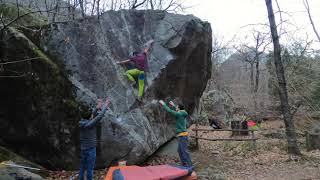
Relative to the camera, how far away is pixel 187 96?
13.5 metres

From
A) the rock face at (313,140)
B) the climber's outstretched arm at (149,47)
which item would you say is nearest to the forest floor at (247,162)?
the rock face at (313,140)

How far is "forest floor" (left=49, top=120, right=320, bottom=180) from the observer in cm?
953

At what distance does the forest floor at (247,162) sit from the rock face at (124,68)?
0.88 meters

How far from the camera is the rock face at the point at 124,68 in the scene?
9.38 meters

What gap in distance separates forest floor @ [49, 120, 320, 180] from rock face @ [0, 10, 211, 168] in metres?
0.88

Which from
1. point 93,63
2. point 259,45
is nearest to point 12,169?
point 93,63

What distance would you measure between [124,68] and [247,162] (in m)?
5.05

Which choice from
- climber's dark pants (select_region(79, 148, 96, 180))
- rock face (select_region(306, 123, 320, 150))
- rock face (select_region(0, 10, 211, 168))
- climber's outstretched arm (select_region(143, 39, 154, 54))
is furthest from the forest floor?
climber's outstretched arm (select_region(143, 39, 154, 54))

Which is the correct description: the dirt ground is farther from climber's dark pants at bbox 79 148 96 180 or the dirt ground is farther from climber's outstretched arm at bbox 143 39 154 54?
climber's outstretched arm at bbox 143 39 154 54

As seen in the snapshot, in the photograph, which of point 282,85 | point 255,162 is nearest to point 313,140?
point 282,85

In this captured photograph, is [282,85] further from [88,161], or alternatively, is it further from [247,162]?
[88,161]

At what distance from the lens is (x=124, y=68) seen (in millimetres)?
10500

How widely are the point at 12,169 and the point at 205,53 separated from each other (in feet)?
27.9

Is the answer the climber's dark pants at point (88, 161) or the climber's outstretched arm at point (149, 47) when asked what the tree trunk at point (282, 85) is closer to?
the climber's outstretched arm at point (149, 47)
